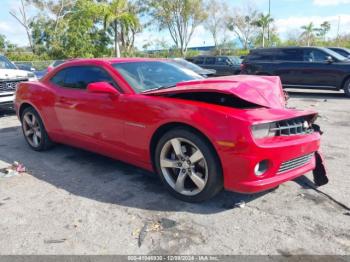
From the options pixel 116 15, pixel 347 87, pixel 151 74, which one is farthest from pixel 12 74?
pixel 116 15

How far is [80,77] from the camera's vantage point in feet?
15.5

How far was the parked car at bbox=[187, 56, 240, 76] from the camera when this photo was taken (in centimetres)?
1695

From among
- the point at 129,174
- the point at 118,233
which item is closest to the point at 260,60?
the point at 129,174

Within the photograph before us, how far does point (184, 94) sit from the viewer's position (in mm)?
3574

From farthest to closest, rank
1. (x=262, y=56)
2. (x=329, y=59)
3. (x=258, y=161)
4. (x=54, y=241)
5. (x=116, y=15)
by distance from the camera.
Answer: (x=116, y=15)
(x=262, y=56)
(x=329, y=59)
(x=258, y=161)
(x=54, y=241)

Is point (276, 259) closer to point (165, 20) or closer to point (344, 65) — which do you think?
point (344, 65)

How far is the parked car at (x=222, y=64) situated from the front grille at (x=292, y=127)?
13.5 meters

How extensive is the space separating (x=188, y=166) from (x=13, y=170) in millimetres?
2613

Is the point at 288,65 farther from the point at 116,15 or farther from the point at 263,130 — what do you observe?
the point at 116,15

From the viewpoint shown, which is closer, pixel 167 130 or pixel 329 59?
pixel 167 130

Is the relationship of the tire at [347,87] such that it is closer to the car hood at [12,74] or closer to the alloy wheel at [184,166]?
the alloy wheel at [184,166]

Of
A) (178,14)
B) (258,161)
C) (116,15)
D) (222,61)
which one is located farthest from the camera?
(178,14)

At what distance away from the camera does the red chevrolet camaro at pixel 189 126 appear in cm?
311

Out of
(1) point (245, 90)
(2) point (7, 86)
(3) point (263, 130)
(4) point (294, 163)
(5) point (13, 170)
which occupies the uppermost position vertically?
(1) point (245, 90)
